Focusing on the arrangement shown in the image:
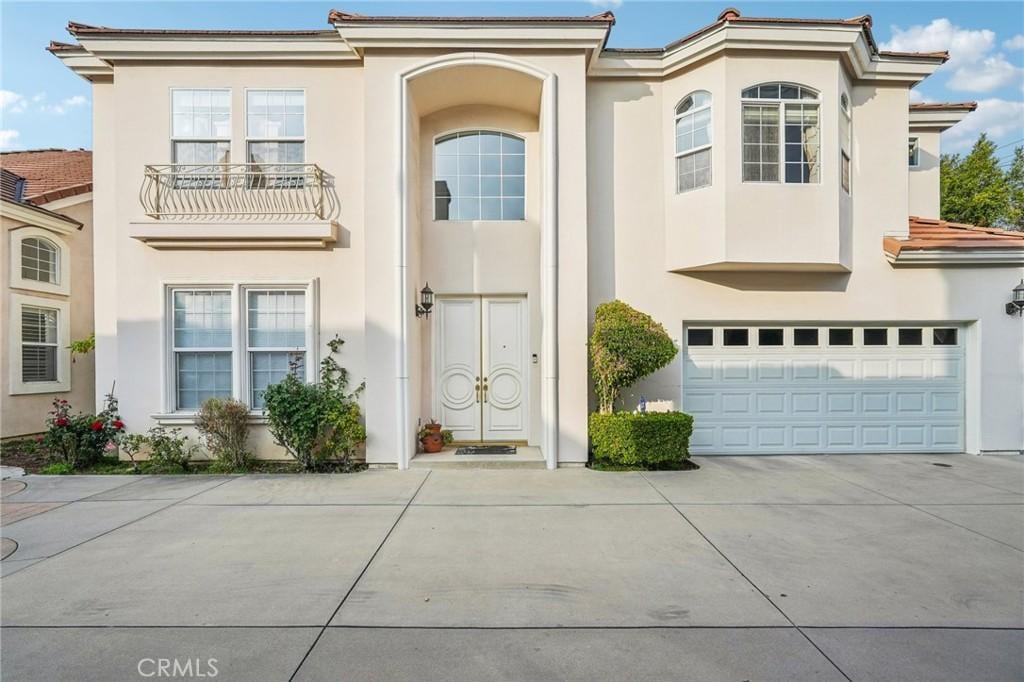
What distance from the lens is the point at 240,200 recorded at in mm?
7730

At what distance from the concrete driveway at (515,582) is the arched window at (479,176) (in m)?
4.67

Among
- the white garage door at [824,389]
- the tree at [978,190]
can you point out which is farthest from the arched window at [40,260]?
the tree at [978,190]

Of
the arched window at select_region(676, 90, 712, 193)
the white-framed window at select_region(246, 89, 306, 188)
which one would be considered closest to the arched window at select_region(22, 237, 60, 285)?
the white-framed window at select_region(246, 89, 306, 188)

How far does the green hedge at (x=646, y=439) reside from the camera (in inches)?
279

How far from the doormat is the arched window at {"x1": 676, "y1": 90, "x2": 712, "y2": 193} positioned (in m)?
5.06

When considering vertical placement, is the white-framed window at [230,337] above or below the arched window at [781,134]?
below

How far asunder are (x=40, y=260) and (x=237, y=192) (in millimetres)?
5755

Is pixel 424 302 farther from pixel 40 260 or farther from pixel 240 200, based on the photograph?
pixel 40 260

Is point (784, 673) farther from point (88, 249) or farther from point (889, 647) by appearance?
point (88, 249)

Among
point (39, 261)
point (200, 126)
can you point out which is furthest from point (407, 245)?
point (39, 261)

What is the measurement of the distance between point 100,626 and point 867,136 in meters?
11.4

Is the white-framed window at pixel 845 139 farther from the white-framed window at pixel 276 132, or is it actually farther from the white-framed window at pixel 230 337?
the white-framed window at pixel 230 337

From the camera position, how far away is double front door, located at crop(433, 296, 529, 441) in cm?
834

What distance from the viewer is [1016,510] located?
17.8 feet
